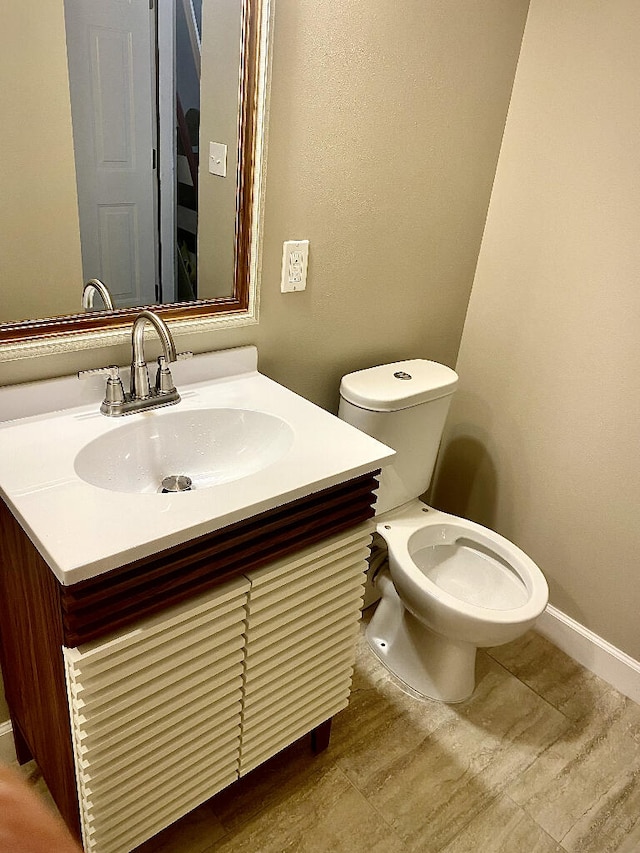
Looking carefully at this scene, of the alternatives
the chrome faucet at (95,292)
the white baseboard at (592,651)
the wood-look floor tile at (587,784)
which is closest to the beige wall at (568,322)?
the white baseboard at (592,651)

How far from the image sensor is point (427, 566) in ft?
6.15

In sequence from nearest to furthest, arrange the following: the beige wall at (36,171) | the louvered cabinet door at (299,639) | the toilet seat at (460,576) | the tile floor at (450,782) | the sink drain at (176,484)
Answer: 1. the beige wall at (36,171)
2. the louvered cabinet door at (299,639)
3. the sink drain at (176,484)
4. the tile floor at (450,782)
5. the toilet seat at (460,576)

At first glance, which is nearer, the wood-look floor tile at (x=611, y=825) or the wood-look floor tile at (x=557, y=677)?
the wood-look floor tile at (x=611, y=825)

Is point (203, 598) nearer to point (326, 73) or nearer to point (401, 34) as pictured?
point (326, 73)

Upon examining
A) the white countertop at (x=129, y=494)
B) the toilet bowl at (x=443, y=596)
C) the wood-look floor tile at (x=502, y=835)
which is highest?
the white countertop at (x=129, y=494)

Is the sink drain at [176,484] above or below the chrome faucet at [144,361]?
below

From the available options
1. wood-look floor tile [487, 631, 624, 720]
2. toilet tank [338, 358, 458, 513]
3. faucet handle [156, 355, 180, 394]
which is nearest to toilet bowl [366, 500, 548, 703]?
toilet tank [338, 358, 458, 513]

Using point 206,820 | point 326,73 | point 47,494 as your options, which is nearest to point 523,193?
point 326,73

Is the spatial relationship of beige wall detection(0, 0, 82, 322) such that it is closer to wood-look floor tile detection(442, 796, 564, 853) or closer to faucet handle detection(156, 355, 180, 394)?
faucet handle detection(156, 355, 180, 394)

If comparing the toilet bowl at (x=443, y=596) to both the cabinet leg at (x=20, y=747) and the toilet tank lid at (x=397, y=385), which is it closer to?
the toilet tank lid at (x=397, y=385)

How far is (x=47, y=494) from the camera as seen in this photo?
1064 millimetres

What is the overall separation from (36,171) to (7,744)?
49.5 inches

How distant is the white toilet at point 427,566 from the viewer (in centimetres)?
161

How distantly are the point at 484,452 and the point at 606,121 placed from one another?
100cm
